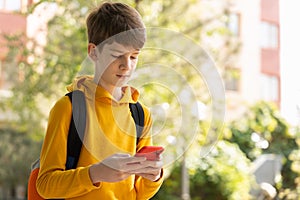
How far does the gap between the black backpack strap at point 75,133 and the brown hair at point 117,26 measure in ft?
0.38

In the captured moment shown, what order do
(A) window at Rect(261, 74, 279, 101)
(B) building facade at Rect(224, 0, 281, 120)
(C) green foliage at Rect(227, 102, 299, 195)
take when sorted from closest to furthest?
1. (C) green foliage at Rect(227, 102, 299, 195)
2. (B) building facade at Rect(224, 0, 281, 120)
3. (A) window at Rect(261, 74, 279, 101)

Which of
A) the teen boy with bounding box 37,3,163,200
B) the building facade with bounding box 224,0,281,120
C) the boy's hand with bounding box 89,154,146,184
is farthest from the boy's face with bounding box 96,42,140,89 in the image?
the building facade with bounding box 224,0,281,120

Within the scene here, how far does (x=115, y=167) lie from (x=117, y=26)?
0.25 m

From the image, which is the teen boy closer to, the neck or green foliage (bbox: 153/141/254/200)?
the neck

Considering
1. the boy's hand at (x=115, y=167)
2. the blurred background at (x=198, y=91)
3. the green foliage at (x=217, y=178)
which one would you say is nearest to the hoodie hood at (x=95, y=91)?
the boy's hand at (x=115, y=167)

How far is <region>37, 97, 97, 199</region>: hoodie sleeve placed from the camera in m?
1.07

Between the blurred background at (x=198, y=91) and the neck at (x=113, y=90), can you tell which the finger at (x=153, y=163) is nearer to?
the neck at (x=113, y=90)

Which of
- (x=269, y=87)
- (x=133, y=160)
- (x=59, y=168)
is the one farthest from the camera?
(x=269, y=87)

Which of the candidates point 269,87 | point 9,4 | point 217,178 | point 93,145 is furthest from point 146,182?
point 269,87

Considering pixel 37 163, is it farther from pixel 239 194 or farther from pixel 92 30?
pixel 239 194

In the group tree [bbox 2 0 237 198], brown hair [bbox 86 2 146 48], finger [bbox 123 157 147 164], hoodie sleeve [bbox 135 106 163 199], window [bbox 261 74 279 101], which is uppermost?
brown hair [bbox 86 2 146 48]

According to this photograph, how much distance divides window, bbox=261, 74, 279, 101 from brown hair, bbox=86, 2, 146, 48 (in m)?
10.2

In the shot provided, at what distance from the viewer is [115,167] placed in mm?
1014

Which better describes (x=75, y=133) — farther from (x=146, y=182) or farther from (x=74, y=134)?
(x=146, y=182)
